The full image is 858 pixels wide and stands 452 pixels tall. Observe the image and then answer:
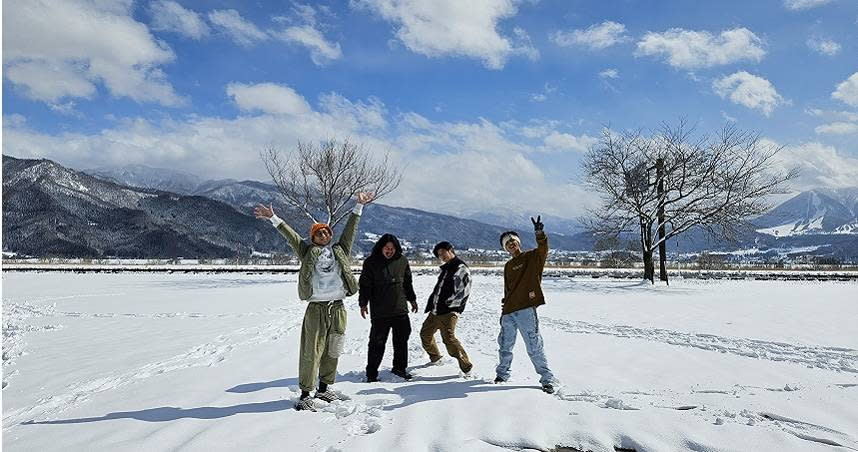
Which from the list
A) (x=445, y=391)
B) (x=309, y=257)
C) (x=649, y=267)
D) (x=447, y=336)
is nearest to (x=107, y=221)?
(x=649, y=267)

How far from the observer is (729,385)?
Answer: 20.0 ft

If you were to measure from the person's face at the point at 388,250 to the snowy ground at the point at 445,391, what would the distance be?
5.16 feet

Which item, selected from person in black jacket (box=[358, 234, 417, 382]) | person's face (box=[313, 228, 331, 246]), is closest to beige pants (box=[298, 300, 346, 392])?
person's face (box=[313, 228, 331, 246])

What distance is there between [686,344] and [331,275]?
705 cm

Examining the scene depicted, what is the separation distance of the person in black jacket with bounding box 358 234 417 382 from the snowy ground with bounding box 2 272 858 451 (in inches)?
13.0

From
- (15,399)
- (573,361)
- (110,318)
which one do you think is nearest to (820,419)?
(573,361)

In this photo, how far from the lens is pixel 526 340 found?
19.1 ft

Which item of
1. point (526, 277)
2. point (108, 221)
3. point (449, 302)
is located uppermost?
point (108, 221)

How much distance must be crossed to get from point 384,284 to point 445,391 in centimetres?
151

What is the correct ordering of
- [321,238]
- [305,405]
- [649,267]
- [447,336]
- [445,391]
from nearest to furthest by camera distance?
[305,405]
[321,238]
[445,391]
[447,336]
[649,267]

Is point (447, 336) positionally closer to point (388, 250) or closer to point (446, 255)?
point (446, 255)

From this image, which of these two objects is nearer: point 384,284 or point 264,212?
point 264,212

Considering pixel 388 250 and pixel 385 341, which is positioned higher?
pixel 388 250

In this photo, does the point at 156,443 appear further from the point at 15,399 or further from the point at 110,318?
the point at 110,318
